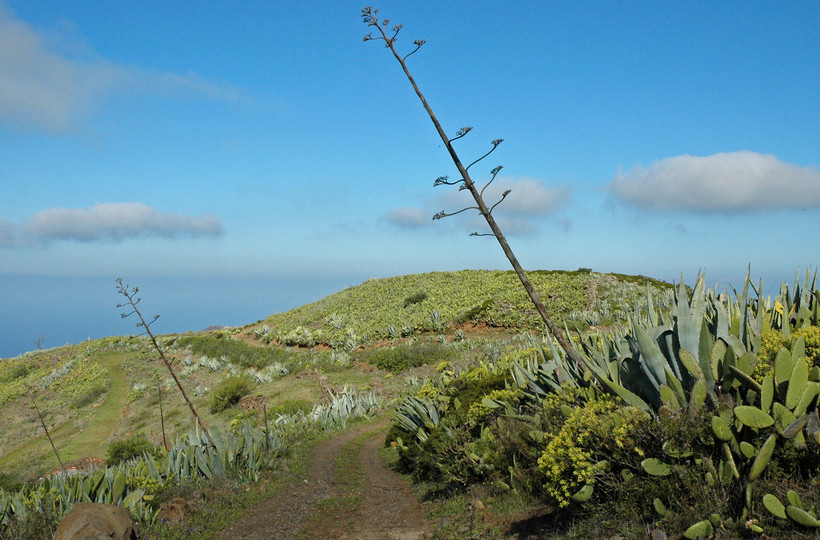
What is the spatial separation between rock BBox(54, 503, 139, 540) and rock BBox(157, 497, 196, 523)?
71cm

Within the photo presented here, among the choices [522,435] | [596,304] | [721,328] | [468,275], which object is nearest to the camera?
[721,328]

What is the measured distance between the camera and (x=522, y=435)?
253 inches

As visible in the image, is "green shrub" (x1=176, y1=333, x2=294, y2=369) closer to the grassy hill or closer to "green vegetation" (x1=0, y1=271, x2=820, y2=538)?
the grassy hill

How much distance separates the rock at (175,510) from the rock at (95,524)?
0.71m

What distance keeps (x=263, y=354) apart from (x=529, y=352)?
89.4ft

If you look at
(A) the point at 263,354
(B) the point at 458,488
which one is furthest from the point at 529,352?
(A) the point at 263,354

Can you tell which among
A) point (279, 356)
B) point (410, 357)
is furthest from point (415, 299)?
point (410, 357)

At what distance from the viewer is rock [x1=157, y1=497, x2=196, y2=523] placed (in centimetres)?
712

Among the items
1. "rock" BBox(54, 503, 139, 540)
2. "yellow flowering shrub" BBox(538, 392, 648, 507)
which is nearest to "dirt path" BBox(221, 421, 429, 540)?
"rock" BBox(54, 503, 139, 540)

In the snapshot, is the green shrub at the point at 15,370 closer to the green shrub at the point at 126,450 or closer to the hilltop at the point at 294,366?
the hilltop at the point at 294,366

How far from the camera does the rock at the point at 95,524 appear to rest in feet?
18.8

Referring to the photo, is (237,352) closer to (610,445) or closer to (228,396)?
(228,396)

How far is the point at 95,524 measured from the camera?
588 cm

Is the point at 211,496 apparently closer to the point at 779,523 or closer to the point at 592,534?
the point at 592,534
